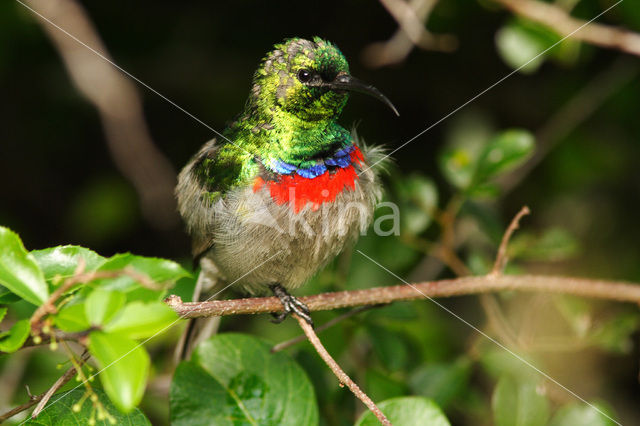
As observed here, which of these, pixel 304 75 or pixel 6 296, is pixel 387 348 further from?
pixel 6 296

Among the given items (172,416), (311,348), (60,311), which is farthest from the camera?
(311,348)

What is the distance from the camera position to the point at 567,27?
9.97 feet

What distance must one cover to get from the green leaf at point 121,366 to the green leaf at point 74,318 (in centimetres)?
6

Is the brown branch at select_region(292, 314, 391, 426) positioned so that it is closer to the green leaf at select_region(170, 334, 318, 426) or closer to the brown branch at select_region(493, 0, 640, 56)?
the green leaf at select_region(170, 334, 318, 426)

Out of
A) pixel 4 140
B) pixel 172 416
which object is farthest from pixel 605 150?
pixel 4 140

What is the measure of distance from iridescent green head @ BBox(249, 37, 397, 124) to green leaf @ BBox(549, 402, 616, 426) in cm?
143

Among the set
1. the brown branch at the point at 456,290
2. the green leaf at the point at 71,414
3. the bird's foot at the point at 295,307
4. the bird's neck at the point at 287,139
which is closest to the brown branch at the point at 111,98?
the bird's neck at the point at 287,139

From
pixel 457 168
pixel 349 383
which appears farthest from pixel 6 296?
pixel 457 168

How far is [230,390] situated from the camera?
217 centimetres

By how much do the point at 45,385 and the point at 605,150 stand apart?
3.66m

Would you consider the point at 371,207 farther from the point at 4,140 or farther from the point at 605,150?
the point at 4,140

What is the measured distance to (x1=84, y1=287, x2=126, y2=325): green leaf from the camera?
138cm

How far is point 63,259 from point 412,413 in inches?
A: 48.2

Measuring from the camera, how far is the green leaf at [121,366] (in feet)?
4.21
